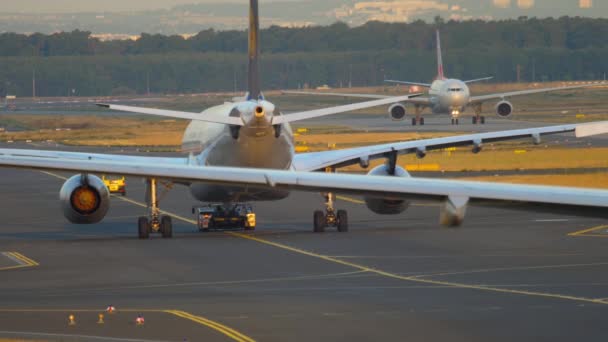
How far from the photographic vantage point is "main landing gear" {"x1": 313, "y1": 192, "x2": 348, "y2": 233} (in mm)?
38312

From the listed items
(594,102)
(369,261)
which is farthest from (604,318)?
(594,102)

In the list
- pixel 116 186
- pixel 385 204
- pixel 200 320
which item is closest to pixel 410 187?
pixel 200 320

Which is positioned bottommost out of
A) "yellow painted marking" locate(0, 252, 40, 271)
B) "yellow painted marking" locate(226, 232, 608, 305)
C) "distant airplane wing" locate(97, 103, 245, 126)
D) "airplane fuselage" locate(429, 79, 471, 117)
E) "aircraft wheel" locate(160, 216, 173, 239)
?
"yellow painted marking" locate(226, 232, 608, 305)

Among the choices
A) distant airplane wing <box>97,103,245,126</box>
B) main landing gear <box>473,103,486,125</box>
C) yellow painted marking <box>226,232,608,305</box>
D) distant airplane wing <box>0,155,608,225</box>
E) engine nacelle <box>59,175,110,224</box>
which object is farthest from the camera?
main landing gear <box>473,103,486,125</box>

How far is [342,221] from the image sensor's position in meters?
38.4

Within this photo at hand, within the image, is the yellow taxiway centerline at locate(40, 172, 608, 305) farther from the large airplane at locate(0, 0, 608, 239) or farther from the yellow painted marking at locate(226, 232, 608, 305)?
the large airplane at locate(0, 0, 608, 239)

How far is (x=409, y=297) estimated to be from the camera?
2500 centimetres

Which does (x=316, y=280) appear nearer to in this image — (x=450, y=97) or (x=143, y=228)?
(x=143, y=228)

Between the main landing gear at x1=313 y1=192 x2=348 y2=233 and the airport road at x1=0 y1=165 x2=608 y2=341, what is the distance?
44cm

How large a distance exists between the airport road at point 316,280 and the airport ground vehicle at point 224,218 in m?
0.90

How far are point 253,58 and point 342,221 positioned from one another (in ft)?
22.6

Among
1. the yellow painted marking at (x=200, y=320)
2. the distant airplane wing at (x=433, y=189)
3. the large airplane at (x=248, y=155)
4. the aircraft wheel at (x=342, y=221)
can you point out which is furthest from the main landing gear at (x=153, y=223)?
the distant airplane wing at (x=433, y=189)

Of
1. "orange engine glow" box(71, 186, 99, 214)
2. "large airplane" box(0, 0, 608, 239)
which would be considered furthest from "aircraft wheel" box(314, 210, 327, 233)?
"orange engine glow" box(71, 186, 99, 214)

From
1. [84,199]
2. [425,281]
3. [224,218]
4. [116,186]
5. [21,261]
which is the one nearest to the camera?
[425,281]
